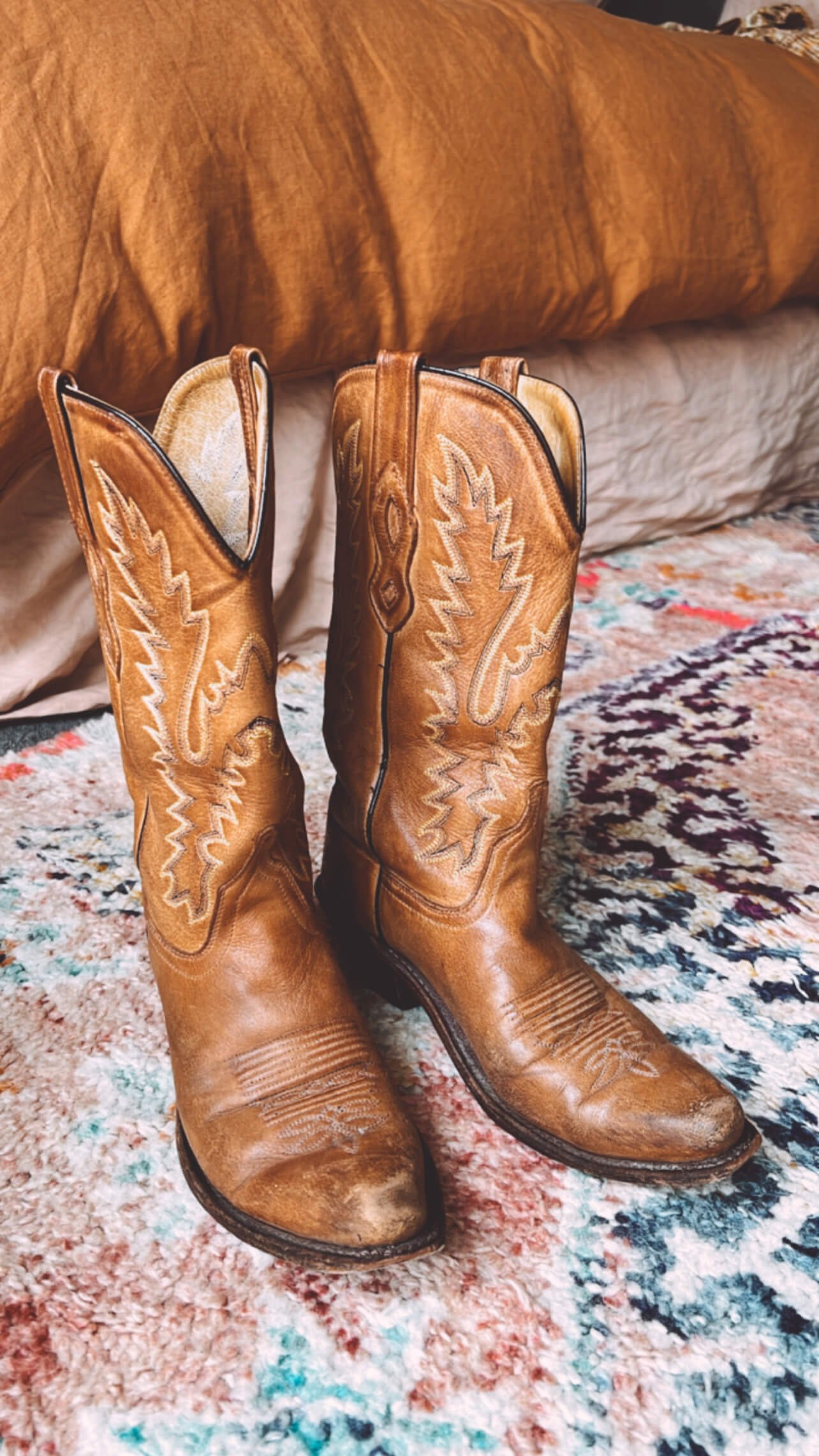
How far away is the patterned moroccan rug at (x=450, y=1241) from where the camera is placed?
55 centimetres

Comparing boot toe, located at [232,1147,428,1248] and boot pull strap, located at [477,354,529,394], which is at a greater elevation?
boot pull strap, located at [477,354,529,394]

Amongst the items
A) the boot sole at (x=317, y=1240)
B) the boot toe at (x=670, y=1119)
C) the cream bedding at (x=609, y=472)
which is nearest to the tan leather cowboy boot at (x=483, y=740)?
the boot toe at (x=670, y=1119)

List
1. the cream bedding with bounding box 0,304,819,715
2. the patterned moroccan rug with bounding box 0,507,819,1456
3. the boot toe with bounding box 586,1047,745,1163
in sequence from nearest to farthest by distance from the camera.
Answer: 1. the patterned moroccan rug with bounding box 0,507,819,1456
2. the boot toe with bounding box 586,1047,745,1163
3. the cream bedding with bounding box 0,304,819,715

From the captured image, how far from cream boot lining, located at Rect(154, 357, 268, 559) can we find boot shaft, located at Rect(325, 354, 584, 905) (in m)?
0.08

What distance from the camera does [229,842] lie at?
2.26 feet

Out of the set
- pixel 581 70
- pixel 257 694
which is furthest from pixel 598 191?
pixel 257 694

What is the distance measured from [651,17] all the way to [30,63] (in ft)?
7.04

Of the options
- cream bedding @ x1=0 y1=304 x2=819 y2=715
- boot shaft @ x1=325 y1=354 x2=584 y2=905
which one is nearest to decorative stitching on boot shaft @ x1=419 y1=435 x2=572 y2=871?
boot shaft @ x1=325 y1=354 x2=584 y2=905

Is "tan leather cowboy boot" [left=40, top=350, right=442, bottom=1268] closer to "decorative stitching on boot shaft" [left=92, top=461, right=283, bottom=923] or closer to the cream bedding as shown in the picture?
"decorative stitching on boot shaft" [left=92, top=461, right=283, bottom=923]

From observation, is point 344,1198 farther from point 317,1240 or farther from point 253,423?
point 253,423

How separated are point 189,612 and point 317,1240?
36 centimetres

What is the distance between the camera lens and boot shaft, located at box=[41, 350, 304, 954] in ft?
2.01

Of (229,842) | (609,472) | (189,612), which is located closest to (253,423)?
(189,612)

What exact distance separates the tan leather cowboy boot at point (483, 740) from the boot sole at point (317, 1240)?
0.35ft
